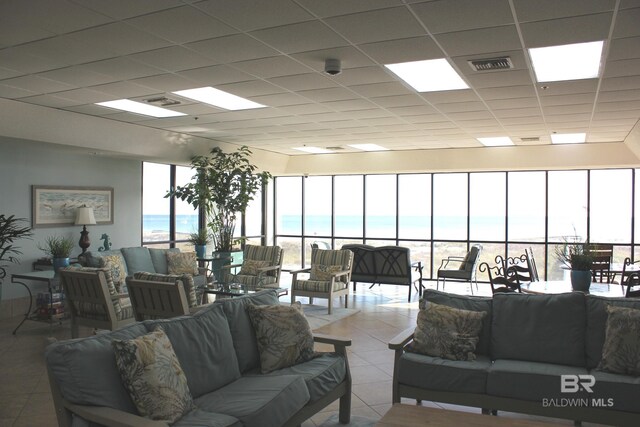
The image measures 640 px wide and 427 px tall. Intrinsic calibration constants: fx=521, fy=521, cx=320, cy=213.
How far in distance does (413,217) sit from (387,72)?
2020cm

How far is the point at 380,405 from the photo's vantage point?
162 inches

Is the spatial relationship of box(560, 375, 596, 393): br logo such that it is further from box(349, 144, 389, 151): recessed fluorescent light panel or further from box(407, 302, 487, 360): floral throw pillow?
box(349, 144, 389, 151): recessed fluorescent light panel

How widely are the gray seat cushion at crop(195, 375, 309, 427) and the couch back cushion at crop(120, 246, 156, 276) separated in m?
4.89

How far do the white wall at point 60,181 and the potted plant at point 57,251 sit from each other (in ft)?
0.31

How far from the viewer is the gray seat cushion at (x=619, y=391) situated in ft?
10.1

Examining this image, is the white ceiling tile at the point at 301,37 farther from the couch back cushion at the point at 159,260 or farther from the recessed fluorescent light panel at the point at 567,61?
the couch back cushion at the point at 159,260

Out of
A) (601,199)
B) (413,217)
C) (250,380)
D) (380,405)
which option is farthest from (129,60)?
(413,217)

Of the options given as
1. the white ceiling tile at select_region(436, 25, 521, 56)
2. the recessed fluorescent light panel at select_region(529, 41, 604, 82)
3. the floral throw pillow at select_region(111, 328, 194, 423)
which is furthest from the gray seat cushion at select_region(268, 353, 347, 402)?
the recessed fluorescent light panel at select_region(529, 41, 604, 82)

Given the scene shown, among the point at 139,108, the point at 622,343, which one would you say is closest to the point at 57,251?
the point at 139,108

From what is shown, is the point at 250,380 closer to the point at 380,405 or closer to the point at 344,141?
the point at 380,405

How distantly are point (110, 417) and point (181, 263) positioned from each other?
19.7 ft

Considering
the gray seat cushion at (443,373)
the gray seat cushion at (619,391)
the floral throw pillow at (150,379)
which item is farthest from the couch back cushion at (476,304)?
the floral throw pillow at (150,379)

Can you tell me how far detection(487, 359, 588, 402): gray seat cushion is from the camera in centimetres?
327

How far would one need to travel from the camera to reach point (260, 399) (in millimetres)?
2842
